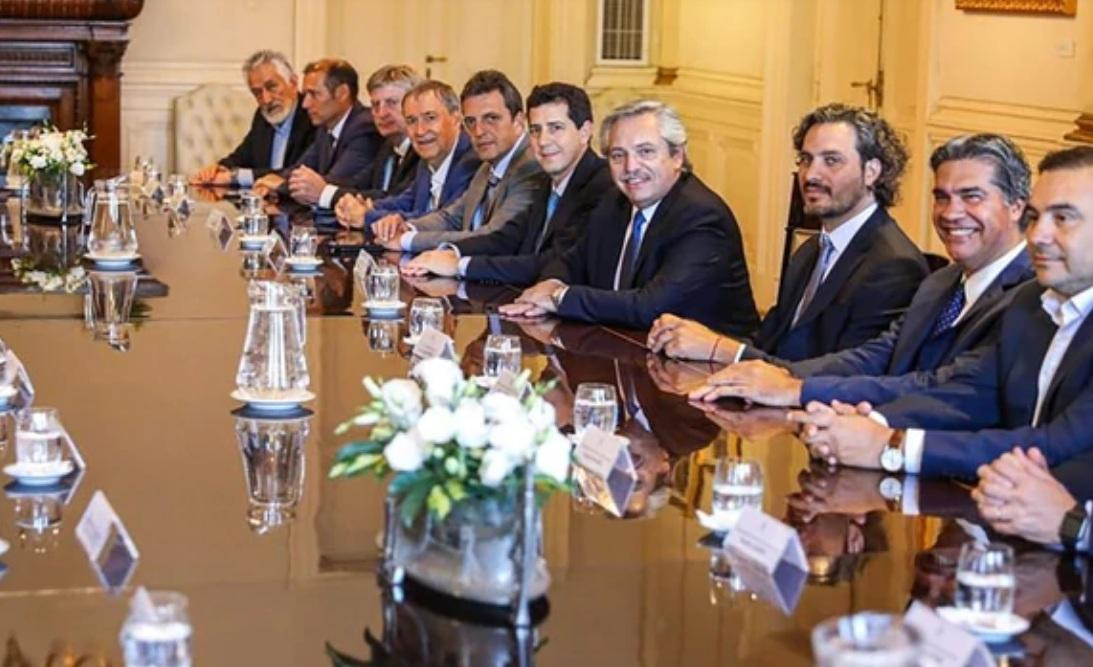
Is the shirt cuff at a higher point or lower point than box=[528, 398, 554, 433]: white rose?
higher

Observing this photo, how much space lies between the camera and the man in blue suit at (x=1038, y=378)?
3.25 m

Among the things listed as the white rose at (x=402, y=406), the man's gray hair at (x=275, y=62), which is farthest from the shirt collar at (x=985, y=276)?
the man's gray hair at (x=275, y=62)

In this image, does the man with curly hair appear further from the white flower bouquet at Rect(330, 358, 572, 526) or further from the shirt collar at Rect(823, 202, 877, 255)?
the white flower bouquet at Rect(330, 358, 572, 526)

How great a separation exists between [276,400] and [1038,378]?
4.40 feet

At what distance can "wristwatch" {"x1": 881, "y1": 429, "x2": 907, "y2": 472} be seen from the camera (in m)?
3.27

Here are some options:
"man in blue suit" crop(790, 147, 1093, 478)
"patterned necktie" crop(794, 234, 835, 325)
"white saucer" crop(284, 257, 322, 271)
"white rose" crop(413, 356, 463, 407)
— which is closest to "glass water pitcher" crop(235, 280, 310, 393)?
"man in blue suit" crop(790, 147, 1093, 478)

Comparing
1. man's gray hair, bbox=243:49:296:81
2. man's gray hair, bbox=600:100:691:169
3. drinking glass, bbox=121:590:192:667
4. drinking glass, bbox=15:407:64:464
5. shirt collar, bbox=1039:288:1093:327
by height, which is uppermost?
man's gray hair, bbox=243:49:296:81

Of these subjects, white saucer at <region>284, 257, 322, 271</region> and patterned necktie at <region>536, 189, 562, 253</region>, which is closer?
white saucer at <region>284, 257, 322, 271</region>

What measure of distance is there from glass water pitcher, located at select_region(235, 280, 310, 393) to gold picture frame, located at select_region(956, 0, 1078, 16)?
180 inches

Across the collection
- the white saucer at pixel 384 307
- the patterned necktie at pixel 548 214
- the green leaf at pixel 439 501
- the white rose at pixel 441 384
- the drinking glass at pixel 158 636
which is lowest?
the drinking glass at pixel 158 636

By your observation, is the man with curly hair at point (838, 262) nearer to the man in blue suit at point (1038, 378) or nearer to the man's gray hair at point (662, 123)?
the man's gray hair at point (662, 123)

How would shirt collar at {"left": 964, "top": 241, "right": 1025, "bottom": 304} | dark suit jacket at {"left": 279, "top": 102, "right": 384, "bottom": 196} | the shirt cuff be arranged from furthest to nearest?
dark suit jacket at {"left": 279, "top": 102, "right": 384, "bottom": 196}
the shirt cuff
shirt collar at {"left": 964, "top": 241, "right": 1025, "bottom": 304}

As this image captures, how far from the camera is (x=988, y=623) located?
2.28 m

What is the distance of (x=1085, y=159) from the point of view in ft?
11.0
